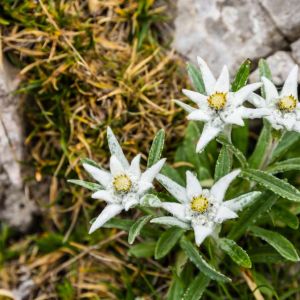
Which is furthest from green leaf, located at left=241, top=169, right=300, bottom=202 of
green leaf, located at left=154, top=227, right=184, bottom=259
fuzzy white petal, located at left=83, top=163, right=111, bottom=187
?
fuzzy white petal, located at left=83, top=163, right=111, bottom=187

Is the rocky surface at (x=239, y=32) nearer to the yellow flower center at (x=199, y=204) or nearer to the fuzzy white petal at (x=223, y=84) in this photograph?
the fuzzy white petal at (x=223, y=84)

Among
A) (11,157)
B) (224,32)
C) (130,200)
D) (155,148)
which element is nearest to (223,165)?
(155,148)

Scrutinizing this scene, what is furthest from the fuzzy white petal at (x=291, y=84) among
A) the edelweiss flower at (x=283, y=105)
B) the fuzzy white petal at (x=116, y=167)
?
the fuzzy white petal at (x=116, y=167)

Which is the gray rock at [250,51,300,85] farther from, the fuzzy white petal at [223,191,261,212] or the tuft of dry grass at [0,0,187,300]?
the fuzzy white petal at [223,191,261,212]

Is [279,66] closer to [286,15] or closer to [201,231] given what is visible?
[286,15]

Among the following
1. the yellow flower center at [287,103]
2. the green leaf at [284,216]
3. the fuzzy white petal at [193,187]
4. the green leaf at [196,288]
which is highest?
the yellow flower center at [287,103]

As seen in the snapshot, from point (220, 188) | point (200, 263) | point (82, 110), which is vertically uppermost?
point (82, 110)

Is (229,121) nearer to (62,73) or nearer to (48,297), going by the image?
(62,73)

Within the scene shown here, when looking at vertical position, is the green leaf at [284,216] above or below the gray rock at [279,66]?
below
